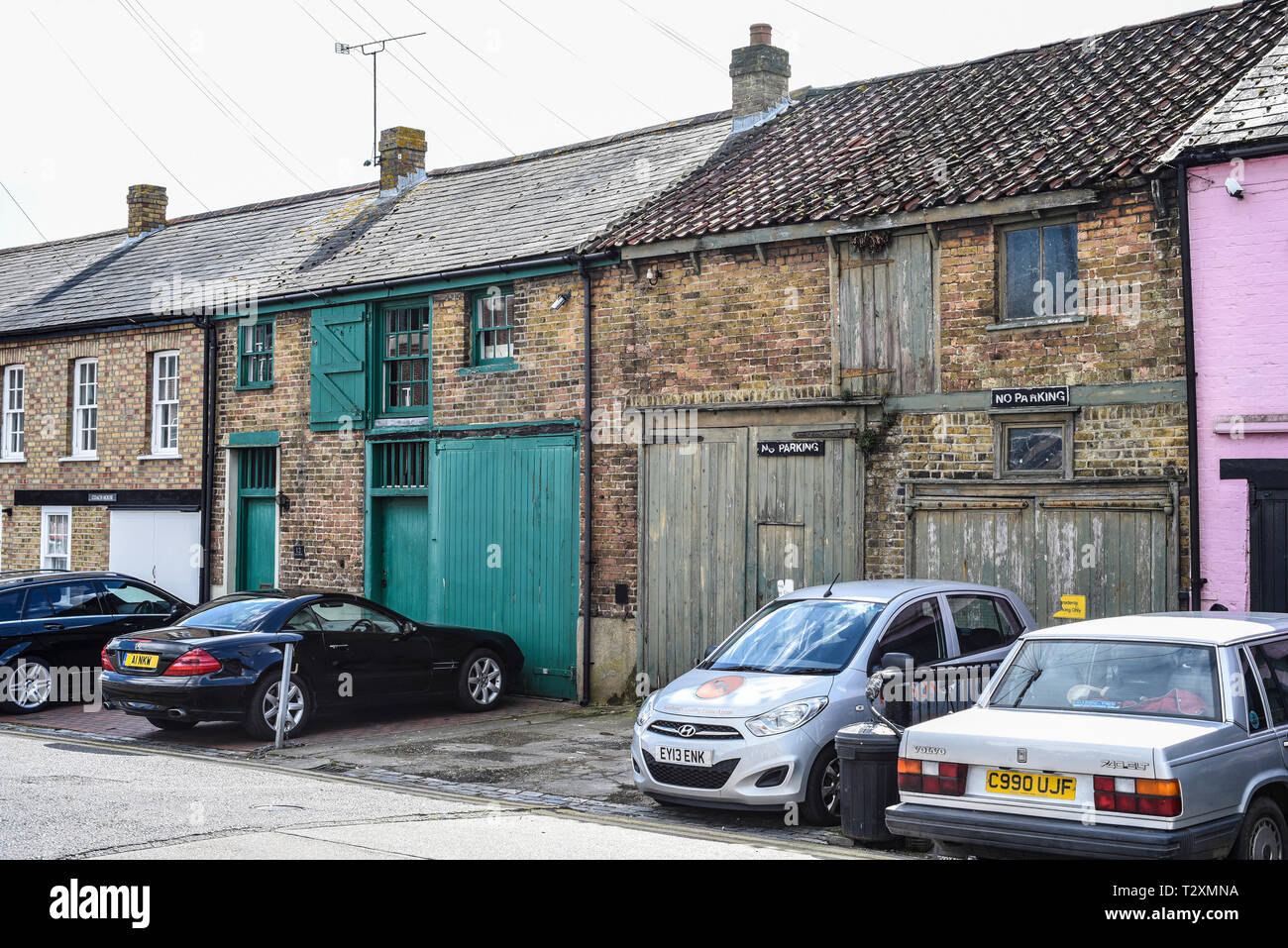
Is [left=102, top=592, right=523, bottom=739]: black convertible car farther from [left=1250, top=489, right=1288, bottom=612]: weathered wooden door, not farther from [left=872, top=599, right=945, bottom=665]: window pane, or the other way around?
[left=1250, top=489, right=1288, bottom=612]: weathered wooden door

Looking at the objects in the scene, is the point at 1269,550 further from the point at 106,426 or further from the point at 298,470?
the point at 106,426

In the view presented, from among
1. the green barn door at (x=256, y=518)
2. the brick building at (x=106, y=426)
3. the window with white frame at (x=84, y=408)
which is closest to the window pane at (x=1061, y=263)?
the green barn door at (x=256, y=518)

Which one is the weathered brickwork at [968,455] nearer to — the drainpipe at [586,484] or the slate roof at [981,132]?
the slate roof at [981,132]

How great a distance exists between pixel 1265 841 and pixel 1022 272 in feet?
25.1

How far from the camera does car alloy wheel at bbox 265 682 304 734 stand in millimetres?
13461

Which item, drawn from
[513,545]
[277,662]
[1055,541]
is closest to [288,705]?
[277,662]

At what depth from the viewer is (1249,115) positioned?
483 inches

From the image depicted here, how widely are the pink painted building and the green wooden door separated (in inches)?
415

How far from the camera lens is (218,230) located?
26031 mm

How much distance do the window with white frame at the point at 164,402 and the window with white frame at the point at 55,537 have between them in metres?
2.71

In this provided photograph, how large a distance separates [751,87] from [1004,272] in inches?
283
